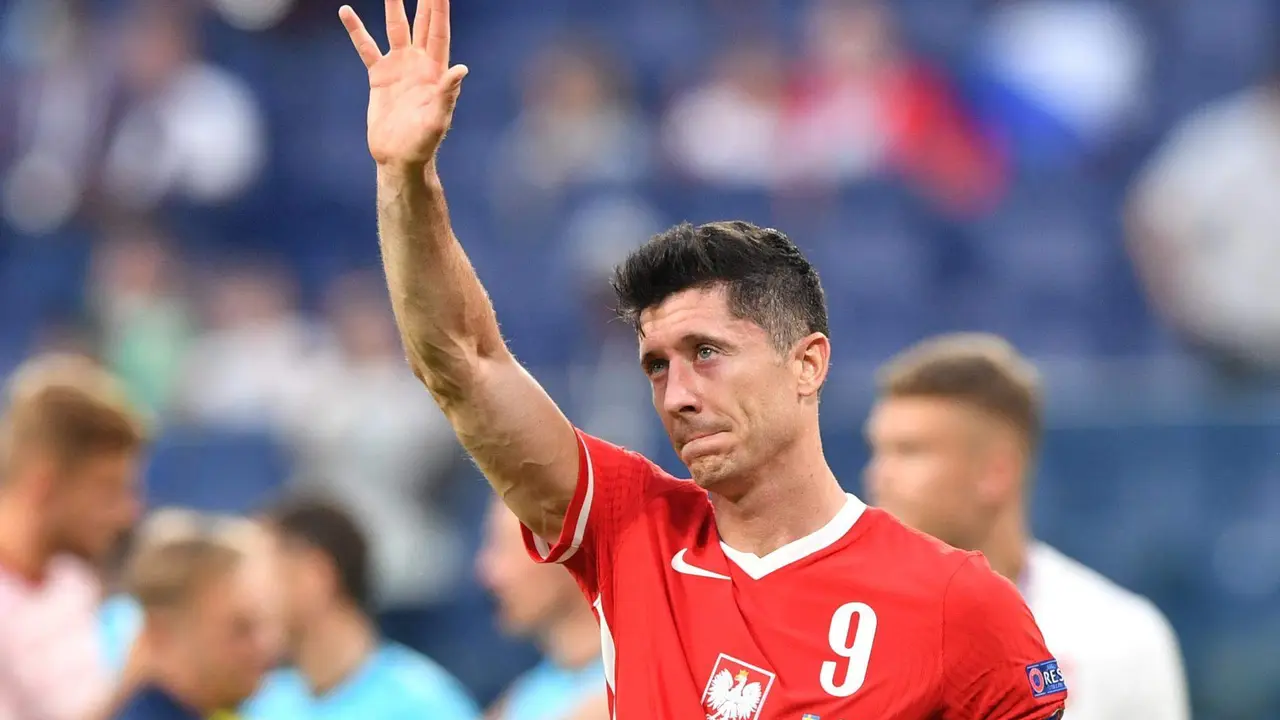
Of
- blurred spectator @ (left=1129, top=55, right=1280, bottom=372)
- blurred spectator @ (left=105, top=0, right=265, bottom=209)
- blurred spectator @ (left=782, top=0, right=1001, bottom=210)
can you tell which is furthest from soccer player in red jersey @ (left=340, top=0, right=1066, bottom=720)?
blurred spectator @ (left=105, top=0, right=265, bottom=209)

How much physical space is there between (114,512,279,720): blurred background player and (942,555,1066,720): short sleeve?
2.26 meters

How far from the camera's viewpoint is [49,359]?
9992 millimetres

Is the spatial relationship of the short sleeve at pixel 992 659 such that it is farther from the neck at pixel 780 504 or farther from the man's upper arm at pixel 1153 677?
the man's upper arm at pixel 1153 677

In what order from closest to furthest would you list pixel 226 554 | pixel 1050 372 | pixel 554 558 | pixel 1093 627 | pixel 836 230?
pixel 554 558 < pixel 1093 627 < pixel 226 554 < pixel 1050 372 < pixel 836 230

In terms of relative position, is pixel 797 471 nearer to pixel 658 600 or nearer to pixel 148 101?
pixel 658 600

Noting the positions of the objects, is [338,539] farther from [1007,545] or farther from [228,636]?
[1007,545]

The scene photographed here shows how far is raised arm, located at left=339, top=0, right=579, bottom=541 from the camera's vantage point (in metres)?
2.74

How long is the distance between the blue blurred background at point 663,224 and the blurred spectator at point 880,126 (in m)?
0.02

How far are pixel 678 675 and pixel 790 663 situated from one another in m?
0.19

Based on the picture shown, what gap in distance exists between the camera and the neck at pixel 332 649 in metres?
5.86

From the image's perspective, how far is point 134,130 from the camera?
11133 mm

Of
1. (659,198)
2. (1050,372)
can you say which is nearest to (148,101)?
(659,198)

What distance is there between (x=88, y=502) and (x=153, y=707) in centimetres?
101

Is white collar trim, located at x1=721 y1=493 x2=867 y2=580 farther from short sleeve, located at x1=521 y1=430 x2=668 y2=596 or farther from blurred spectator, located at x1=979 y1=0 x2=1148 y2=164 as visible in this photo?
blurred spectator, located at x1=979 y1=0 x2=1148 y2=164
